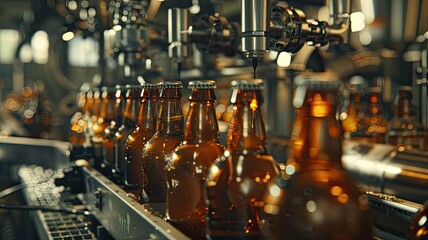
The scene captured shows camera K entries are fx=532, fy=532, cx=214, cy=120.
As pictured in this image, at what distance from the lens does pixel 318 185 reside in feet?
1.67

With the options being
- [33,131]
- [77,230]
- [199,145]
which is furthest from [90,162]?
[33,131]

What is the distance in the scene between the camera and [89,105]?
5.86ft

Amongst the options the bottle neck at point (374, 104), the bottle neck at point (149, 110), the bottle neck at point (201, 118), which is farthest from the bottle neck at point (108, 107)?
the bottle neck at point (374, 104)

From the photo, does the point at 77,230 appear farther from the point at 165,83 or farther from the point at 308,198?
the point at 308,198

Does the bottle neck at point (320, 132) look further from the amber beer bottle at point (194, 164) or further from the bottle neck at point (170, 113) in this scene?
the bottle neck at point (170, 113)

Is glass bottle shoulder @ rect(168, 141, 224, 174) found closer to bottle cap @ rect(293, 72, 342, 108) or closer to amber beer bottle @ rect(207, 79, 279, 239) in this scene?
amber beer bottle @ rect(207, 79, 279, 239)

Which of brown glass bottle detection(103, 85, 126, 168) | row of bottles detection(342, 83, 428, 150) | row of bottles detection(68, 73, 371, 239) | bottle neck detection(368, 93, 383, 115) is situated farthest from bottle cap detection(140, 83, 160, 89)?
bottle neck detection(368, 93, 383, 115)

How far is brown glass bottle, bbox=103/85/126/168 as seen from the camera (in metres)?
1.27

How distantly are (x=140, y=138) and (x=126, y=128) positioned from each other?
17cm

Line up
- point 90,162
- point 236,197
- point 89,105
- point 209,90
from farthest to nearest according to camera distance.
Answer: point 89,105 → point 90,162 → point 209,90 → point 236,197

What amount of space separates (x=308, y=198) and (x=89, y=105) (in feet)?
4.55

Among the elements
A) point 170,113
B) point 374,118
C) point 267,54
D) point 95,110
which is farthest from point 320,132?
point 374,118

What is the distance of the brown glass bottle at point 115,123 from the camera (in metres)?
1.27

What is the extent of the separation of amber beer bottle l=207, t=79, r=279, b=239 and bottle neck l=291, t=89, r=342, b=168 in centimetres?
11
